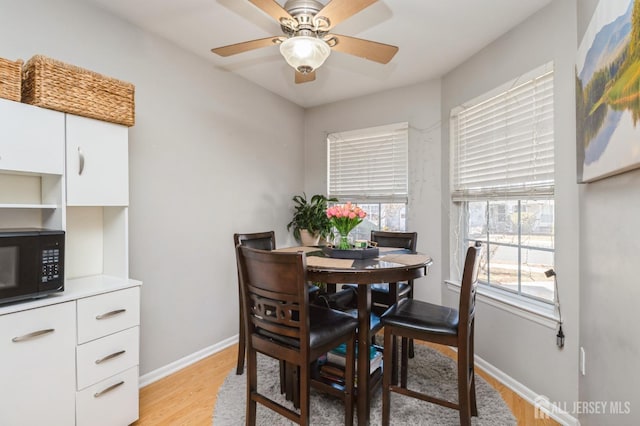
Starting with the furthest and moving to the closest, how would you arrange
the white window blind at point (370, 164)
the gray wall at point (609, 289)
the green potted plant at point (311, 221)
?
the green potted plant at point (311, 221), the white window blind at point (370, 164), the gray wall at point (609, 289)

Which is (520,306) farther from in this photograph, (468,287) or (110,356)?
(110,356)

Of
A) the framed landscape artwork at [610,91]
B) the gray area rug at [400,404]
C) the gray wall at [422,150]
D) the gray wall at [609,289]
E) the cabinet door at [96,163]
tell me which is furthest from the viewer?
the gray wall at [422,150]

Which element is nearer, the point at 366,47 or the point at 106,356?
the point at 106,356

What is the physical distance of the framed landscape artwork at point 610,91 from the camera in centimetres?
104

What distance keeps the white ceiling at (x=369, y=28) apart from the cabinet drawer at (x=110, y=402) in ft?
7.00

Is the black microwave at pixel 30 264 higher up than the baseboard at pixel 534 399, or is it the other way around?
the black microwave at pixel 30 264

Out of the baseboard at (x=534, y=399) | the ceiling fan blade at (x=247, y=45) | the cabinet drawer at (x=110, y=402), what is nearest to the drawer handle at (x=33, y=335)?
the cabinet drawer at (x=110, y=402)

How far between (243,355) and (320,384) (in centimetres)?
83

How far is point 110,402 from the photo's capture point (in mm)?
1709

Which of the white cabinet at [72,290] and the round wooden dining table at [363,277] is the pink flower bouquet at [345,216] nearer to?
the round wooden dining table at [363,277]

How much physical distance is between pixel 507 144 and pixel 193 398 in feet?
9.71

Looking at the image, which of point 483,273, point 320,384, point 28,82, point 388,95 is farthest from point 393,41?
point 320,384

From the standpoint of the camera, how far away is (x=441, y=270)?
316cm

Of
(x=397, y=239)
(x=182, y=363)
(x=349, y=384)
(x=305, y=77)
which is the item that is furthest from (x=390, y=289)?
(x=182, y=363)
